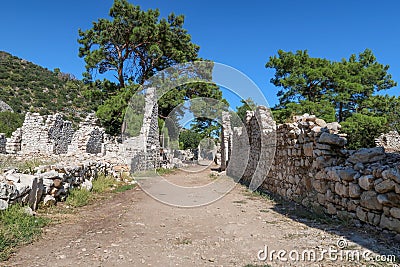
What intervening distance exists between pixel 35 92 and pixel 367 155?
157ft

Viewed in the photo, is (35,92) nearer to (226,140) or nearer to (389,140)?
(226,140)

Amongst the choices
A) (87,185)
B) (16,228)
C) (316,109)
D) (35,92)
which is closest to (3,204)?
(16,228)

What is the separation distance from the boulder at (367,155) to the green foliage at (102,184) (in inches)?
243

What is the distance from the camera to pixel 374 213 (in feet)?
13.6

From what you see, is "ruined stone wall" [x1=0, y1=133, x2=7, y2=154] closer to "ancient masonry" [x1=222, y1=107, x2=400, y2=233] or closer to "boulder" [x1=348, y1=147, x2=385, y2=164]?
"ancient masonry" [x1=222, y1=107, x2=400, y2=233]

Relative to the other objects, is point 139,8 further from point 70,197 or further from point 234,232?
point 234,232

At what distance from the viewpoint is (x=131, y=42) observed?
78.1 ft

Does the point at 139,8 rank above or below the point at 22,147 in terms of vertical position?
above

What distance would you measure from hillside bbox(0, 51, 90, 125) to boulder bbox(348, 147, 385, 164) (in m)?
34.6

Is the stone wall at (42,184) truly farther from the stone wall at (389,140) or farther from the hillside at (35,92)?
the hillside at (35,92)

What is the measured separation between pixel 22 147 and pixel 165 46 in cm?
1323

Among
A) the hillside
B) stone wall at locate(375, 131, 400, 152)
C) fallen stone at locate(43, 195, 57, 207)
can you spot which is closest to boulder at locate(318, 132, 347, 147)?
fallen stone at locate(43, 195, 57, 207)

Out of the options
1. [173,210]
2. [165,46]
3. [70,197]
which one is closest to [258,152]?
[173,210]

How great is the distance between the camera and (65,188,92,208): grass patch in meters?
6.15
